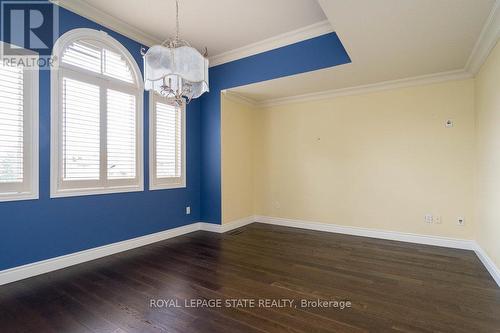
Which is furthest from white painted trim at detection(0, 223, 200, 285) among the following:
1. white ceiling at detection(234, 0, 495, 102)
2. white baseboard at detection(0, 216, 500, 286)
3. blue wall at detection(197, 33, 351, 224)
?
white ceiling at detection(234, 0, 495, 102)

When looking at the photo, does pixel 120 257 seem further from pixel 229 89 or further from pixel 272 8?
pixel 272 8

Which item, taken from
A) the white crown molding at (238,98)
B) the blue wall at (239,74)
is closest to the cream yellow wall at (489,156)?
the blue wall at (239,74)

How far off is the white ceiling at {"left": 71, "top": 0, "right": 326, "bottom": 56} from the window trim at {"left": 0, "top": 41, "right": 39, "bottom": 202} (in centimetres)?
102

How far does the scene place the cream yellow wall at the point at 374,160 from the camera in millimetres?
3836

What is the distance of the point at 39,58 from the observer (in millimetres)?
2855

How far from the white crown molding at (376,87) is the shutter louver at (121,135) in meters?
2.82

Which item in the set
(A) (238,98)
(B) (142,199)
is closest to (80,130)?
(B) (142,199)

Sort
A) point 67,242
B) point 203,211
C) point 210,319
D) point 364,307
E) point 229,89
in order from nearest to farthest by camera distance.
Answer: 1. point 210,319
2. point 364,307
3. point 67,242
4. point 229,89
5. point 203,211

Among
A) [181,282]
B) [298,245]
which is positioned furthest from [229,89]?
[181,282]

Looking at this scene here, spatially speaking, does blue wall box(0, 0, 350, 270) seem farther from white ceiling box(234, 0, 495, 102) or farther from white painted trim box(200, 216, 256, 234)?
white ceiling box(234, 0, 495, 102)

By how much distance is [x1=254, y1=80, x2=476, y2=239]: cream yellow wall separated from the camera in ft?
12.6

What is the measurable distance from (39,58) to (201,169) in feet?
9.42

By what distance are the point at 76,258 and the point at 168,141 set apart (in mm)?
2148

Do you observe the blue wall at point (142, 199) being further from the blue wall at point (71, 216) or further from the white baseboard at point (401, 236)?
the white baseboard at point (401, 236)
